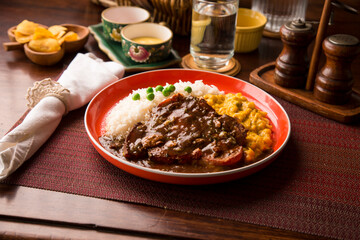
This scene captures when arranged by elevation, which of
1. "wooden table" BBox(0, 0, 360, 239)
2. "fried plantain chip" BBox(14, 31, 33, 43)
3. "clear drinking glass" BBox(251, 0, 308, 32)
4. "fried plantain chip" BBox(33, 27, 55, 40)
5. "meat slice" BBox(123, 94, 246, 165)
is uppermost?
"clear drinking glass" BBox(251, 0, 308, 32)

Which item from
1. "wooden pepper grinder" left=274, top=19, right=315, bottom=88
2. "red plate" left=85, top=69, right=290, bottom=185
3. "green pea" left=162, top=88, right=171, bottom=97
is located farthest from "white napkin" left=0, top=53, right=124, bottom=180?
"wooden pepper grinder" left=274, top=19, right=315, bottom=88

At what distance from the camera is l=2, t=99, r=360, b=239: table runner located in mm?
1651

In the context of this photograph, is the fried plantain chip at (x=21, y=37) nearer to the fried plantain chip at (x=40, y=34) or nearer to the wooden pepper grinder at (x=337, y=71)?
the fried plantain chip at (x=40, y=34)

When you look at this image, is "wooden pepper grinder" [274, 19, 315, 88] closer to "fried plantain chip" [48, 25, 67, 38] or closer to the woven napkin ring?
the woven napkin ring

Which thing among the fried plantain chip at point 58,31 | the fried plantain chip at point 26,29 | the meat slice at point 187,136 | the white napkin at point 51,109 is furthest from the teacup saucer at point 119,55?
the meat slice at point 187,136

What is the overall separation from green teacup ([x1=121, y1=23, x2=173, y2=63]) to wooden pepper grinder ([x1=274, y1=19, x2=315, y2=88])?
0.86 metres

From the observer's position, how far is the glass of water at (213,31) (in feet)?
8.74

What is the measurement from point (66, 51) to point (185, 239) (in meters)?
2.00

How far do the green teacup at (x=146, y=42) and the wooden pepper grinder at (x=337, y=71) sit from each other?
114 cm

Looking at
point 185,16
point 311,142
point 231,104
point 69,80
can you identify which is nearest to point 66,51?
point 69,80

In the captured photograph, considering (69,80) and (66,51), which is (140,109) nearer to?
(69,80)

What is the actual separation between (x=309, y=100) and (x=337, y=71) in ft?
0.86

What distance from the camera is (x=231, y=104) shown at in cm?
223

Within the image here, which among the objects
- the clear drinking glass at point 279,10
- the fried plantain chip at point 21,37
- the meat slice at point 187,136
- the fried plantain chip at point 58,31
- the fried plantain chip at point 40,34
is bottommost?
the meat slice at point 187,136
